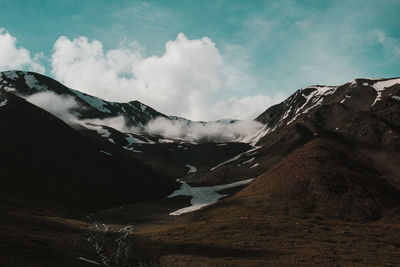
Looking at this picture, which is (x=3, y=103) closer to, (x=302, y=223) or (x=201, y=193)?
(x=201, y=193)

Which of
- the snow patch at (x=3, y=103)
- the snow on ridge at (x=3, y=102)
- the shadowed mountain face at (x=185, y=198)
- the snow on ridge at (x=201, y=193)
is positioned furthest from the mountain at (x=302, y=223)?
the snow on ridge at (x=3, y=102)

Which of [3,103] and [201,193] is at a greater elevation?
[3,103]

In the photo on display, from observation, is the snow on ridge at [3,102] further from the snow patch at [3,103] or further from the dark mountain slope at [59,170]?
the dark mountain slope at [59,170]

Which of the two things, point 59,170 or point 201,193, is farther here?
point 201,193

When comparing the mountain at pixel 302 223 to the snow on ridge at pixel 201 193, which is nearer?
the mountain at pixel 302 223

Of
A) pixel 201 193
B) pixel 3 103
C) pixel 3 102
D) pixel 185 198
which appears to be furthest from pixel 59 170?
pixel 3 102

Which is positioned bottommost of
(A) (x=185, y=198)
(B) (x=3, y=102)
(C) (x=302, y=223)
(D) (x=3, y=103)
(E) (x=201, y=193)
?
(C) (x=302, y=223)

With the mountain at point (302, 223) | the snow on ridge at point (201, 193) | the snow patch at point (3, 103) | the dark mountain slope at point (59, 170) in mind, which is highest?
the snow patch at point (3, 103)

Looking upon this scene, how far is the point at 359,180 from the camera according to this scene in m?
91.0

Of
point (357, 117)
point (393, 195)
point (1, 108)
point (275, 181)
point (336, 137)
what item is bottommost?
point (393, 195)

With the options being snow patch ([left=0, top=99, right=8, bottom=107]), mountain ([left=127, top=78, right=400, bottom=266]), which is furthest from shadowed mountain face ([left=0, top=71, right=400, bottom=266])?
mountain ([left=127, top=78, right=400, bottom=266])

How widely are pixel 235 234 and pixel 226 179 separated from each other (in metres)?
124

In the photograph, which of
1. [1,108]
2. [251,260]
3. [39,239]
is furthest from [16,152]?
[251,260]

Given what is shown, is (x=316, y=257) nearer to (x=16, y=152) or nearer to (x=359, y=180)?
(x=359, y=180)
